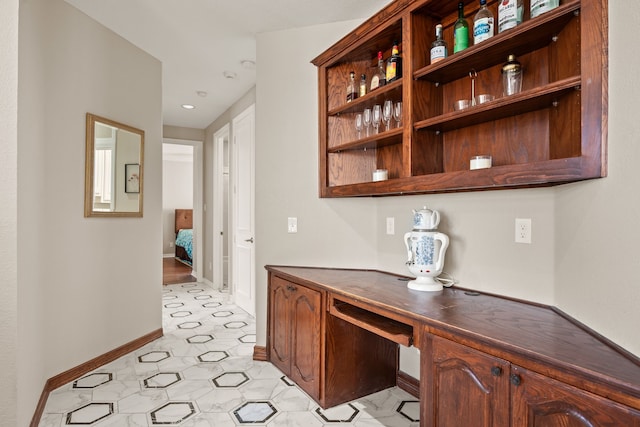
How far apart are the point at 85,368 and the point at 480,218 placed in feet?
9.12

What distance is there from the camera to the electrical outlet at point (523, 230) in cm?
164

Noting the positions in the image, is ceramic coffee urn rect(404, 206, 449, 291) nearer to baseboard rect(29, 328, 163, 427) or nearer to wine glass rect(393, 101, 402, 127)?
wine glass rect(393, 101, 402, 127)

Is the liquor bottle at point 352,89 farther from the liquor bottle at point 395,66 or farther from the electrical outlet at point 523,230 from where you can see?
the electrical outlet at point 523,230

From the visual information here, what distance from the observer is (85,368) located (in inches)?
98.7

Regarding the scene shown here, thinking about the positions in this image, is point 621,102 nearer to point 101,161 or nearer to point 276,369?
point 276,369

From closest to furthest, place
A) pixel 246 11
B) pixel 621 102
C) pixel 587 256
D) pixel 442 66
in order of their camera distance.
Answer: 1. pixel 621 102
2. pixel 587 256
3. pixel 442 66
4. pixel 246 11

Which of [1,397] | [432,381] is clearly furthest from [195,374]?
[432,381]

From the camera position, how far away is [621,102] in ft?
3.41

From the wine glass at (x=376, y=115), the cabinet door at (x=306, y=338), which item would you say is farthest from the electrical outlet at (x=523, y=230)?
the cabinet door at (x=306, y=338)

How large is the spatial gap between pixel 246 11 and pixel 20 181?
173 cm

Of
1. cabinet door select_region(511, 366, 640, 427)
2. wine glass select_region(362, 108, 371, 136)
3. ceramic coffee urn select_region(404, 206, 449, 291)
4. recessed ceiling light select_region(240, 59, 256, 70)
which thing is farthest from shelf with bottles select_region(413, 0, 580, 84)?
recessed ceiling light select_region(240, 59, 256, 70)

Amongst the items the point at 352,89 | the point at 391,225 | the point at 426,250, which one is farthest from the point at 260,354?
the point at 352,89

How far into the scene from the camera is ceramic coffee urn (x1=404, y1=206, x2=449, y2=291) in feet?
6.03

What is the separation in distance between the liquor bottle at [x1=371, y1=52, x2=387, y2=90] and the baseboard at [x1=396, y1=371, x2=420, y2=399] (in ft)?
6.03
